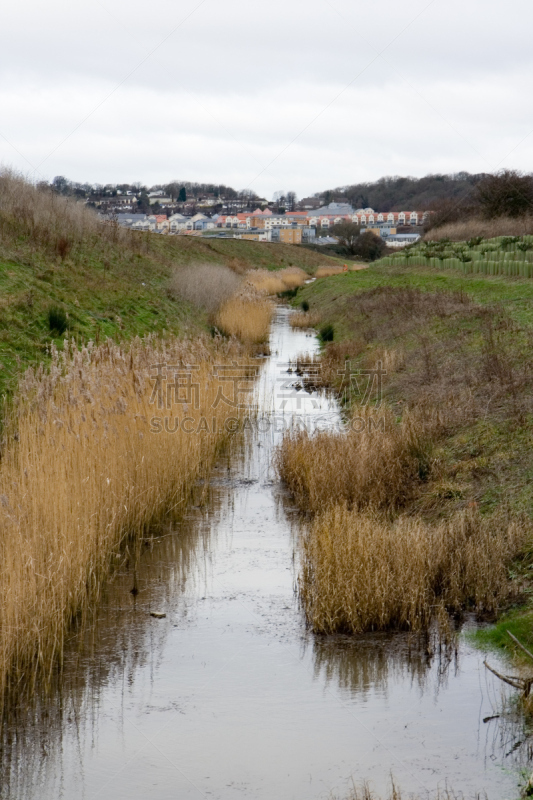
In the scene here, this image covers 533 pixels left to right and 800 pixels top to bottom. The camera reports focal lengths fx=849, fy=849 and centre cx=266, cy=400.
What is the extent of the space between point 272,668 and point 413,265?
98.0 feet

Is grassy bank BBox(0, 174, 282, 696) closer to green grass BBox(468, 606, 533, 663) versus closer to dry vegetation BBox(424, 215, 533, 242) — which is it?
green grass BBox(468, 606, 533, 663)

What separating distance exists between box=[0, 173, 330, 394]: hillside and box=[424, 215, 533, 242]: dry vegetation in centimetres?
1423

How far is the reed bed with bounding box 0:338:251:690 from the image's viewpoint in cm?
560

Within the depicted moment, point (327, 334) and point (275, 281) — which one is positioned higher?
point (275, 281)

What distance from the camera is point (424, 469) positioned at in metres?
9.41

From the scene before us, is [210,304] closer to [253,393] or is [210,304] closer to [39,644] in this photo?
[253,393]

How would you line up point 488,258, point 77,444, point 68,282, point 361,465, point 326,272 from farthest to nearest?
point 326,272
point 488,258
point 68,282
point 361,465
point 77,444

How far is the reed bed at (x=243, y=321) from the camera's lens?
22281 mm

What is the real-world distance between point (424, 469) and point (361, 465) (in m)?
0.87

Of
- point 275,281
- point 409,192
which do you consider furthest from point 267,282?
point 409,192

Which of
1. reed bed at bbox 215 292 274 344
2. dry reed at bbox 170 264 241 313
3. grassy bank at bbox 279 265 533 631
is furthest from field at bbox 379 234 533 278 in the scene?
dry reed at bbox 170 264 241 313

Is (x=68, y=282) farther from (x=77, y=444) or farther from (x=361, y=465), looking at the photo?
(x=77, y=444)

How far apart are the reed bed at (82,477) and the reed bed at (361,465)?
4.00 ft

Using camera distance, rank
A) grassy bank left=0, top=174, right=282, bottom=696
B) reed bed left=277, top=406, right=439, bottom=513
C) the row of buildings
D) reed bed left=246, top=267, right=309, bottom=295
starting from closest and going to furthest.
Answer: grassy bank left=0, top=174, right=282, bottom=696 → reed bed left=277, top=406, right=439, bottom=513 → reed bed left=246, top=267, right=309, bottom=295 → the row of buildings
